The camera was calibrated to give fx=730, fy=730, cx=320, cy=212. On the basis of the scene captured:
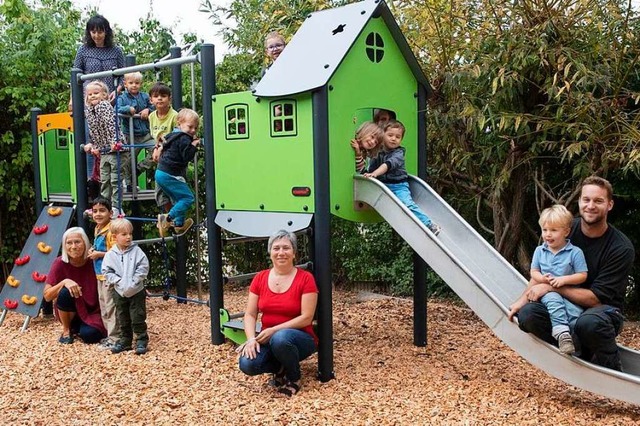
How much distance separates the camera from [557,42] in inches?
234

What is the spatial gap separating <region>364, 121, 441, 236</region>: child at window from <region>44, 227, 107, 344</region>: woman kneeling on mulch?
254 centimetres

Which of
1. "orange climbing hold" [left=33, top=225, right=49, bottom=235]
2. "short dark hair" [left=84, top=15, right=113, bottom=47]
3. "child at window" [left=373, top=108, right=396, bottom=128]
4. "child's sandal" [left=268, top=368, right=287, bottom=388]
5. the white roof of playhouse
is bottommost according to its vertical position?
"child's sandal" [left=268, top=368, right=287, bottom=388]

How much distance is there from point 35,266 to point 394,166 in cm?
376

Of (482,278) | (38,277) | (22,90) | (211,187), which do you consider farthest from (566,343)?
(22,90)

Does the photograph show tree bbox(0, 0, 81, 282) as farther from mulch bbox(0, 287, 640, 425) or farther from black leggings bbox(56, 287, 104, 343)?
black leggings bbox(56, 287, 104, 343)

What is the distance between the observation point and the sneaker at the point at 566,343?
4125 millimetres

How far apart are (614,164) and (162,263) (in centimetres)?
536

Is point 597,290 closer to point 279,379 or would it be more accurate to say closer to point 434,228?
point 434,228

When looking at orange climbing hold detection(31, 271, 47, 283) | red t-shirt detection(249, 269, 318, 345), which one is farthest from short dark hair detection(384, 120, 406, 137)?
orange climbing hold detection(31, 271, 47, 283)

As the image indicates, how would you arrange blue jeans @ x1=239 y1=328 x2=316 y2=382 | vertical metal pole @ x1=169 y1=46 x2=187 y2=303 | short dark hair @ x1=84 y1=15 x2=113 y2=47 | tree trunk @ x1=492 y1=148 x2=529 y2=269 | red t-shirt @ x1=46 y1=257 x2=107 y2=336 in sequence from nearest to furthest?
blue jeans @ x1=239 y1=328 x2=316 y2=382 → red t-shirt @ x1=46 y1=257 x2=107 y2=336 → tree trunk @ x1=492 y1=148 x2=529 y2=269 → vertical metal pole @ x1=169 y1=46 x2=187 y2=303 → short dark hair @ x1=84 y1=15 x2=113 y2=47

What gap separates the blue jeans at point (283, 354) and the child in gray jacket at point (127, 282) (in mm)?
1370

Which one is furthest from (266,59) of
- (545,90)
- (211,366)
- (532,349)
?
(532,349)

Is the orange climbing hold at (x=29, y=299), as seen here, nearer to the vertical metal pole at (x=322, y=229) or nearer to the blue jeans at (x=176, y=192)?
the blue jeans at (x=176, y=192)

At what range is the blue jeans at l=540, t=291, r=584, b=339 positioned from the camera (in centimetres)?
418
